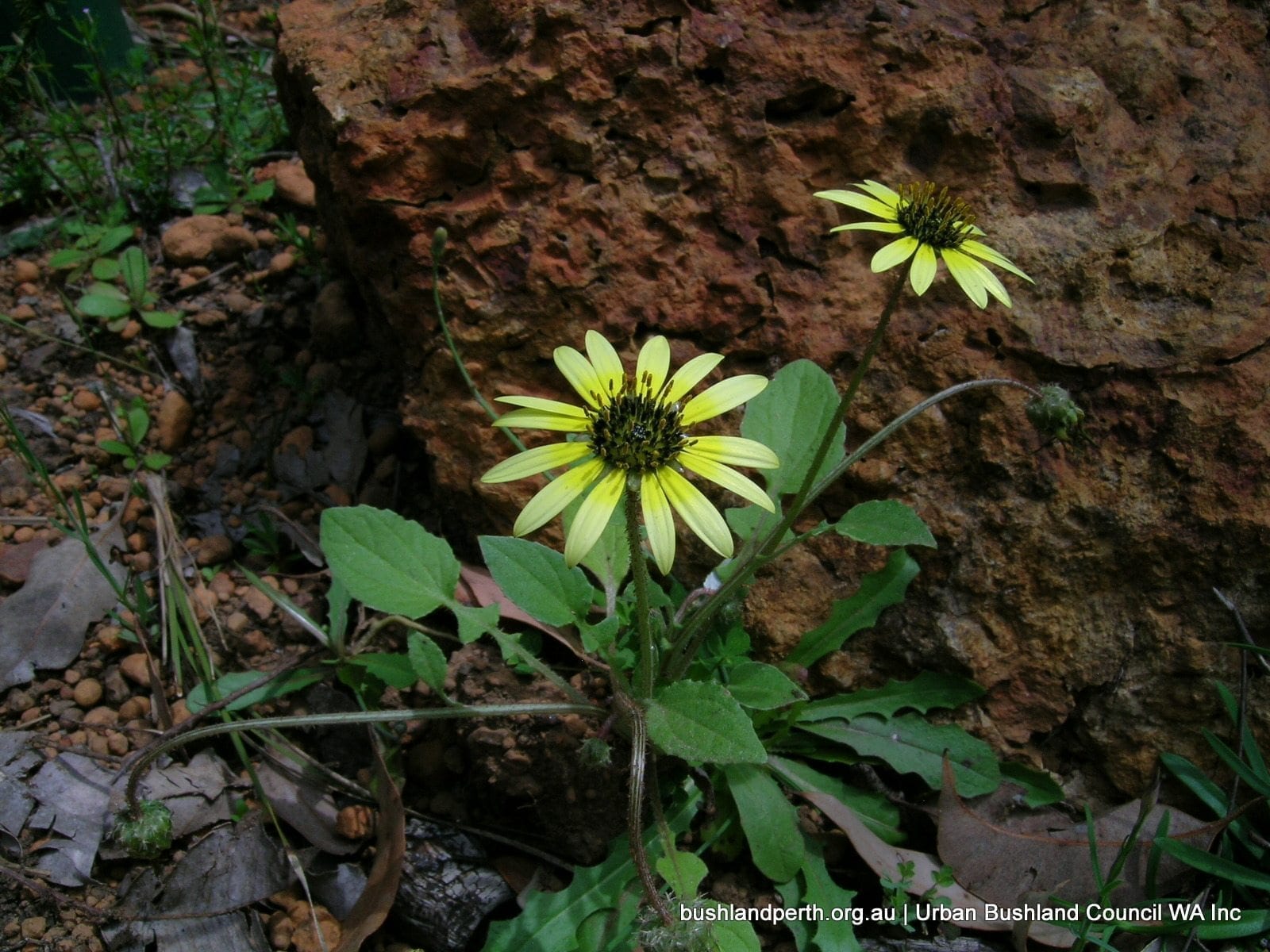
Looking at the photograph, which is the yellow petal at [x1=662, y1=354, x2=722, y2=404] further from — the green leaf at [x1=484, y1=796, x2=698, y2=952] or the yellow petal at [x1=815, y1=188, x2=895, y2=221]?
the green leaf at [x1=484, y1=796, x2=698, y2=952]

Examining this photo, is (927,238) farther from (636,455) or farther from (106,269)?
(106,269)

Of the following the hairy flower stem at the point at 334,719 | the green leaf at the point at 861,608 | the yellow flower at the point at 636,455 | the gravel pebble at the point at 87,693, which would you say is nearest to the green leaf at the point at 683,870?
the hairy flower stem at the point at 334,719

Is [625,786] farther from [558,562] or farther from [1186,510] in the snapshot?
[1186,510]

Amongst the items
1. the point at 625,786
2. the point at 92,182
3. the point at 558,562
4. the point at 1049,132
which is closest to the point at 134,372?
the point at 92,182

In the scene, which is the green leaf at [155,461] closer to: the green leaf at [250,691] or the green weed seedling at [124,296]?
the green weed seedling at [124,296]

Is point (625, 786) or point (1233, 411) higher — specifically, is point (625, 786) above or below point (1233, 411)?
below
